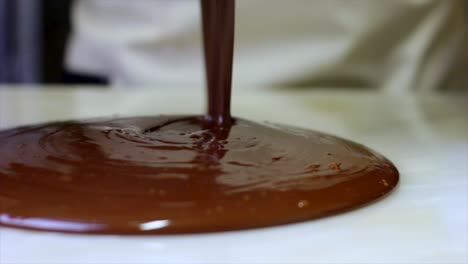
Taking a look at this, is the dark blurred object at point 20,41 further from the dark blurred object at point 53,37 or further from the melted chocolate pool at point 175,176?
the melted chocolate pool at point 175,176

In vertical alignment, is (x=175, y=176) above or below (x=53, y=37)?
above

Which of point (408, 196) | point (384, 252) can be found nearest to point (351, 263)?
point (384, 252)

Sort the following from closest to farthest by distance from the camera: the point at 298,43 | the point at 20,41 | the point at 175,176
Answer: the point at 175,176, the point at 298,43, the point at 20,41

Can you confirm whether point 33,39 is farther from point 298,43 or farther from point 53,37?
point 298,43

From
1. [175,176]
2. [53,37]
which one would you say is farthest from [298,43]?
[53,37]

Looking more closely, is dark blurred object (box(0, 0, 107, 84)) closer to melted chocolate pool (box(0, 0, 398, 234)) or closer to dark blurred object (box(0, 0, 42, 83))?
dark blurred object (box(0, 0, 42, 83))

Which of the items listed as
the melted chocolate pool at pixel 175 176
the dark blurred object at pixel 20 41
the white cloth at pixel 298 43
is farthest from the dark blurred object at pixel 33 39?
the melted chocolate pool at pixel 175 176

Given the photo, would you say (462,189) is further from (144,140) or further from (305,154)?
(144,140)
